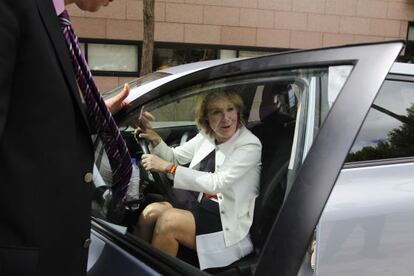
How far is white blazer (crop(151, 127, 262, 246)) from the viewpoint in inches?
65.8

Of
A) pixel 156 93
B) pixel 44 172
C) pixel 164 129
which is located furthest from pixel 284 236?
pixel 164 129

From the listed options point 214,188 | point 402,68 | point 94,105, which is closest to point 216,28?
point 214,188

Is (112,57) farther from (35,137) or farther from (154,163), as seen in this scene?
(35,137)

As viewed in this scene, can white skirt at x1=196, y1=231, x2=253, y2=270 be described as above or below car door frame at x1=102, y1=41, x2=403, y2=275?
below

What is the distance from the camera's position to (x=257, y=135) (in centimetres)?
185

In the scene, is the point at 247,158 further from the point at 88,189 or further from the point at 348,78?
the point at 88,189

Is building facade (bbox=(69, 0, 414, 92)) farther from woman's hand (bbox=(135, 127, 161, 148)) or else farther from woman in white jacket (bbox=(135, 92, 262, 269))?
woman in white jacket (bbox=(135, 92, 262, 269))

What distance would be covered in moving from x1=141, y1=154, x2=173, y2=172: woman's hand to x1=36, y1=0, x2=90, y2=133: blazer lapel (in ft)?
2.74

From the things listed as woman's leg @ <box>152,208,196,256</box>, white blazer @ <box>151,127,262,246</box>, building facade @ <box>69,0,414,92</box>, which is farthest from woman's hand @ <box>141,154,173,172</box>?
building facade @ <box>69,0,414,92</box>

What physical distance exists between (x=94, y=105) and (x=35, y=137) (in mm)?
239

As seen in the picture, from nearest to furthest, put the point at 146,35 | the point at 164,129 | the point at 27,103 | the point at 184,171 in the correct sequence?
the point at 27,103
the point at 184,171
the point at 164,129
the point at 146,35

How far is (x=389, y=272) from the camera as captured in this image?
1390mm

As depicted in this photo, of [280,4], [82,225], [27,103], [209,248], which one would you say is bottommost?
[209,248]

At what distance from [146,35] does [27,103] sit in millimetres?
6588
